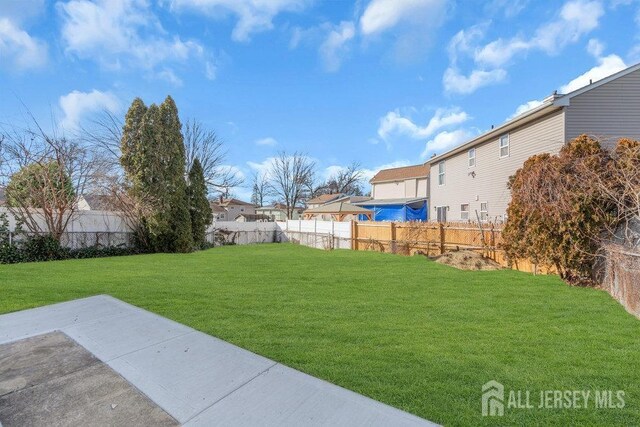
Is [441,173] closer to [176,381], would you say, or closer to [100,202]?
[100,202]

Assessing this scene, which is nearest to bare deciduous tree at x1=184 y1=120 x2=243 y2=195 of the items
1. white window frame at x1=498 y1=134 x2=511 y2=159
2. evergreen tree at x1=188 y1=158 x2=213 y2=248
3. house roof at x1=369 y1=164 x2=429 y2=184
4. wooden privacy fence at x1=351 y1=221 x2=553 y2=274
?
evergreen tree at x1=188 y1=158 x2=213 y2=248

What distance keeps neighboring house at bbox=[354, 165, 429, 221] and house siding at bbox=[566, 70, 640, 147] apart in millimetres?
15322

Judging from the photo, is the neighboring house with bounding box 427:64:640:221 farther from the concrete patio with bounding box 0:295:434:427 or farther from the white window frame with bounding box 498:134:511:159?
the concrete patio with bounding box 0:295:434:427

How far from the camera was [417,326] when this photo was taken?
4.52 meters

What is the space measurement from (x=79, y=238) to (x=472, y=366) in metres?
16.8

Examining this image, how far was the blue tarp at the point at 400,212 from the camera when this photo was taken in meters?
27.3

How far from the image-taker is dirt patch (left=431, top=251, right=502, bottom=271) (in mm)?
10047

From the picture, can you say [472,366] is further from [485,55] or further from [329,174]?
[329,174]

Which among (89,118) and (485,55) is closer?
(485,55)

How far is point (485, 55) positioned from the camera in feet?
38.7

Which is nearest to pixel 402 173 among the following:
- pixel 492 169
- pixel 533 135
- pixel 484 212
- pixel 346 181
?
pixel 484 212

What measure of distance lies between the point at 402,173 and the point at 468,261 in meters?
21.6

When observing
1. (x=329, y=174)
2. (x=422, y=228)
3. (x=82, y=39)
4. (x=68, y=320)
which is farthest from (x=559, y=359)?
(x=329, y=174)

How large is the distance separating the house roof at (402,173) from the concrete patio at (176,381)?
89.0 ft
